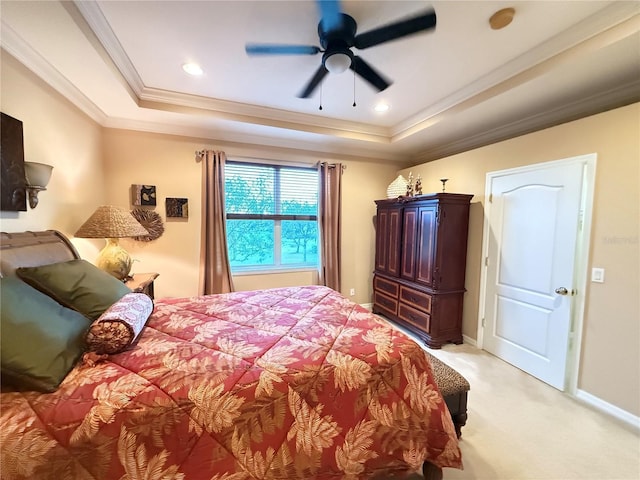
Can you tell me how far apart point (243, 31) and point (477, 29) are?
5.29 ft

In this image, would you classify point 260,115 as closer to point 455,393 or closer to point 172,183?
point 172,183

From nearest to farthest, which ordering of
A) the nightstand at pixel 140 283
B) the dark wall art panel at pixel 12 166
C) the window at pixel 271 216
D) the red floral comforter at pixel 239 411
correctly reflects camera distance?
the red floral comforter at pixel 239 411, the dark wall art panel at pixel 12 166, the nightstand at pixel 140 283, the window at pixel 271 216

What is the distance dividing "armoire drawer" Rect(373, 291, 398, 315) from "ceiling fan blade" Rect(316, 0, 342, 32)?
314cm

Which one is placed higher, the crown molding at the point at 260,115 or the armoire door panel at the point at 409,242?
the crown molding at the point at 260,115

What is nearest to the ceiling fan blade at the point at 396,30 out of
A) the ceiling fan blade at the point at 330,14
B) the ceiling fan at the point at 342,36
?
the ceiling fan at the point at 342,36

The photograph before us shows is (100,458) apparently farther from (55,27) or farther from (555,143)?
(555,143)

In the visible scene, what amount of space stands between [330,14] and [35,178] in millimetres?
2183

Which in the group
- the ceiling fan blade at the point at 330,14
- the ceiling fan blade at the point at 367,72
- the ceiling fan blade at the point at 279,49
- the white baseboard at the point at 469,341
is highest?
the ceiling fan blade at the point at 330,14

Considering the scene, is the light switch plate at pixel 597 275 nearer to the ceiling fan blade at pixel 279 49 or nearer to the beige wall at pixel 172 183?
the ceiling fan blade at pixel 279 49

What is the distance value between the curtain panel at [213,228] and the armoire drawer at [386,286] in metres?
2.18

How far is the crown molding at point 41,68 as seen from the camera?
1547 mm

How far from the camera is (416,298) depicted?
129 inches

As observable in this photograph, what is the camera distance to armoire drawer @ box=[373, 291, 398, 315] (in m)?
3.66

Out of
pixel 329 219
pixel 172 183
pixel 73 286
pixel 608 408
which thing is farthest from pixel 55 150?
pixel 608 408
